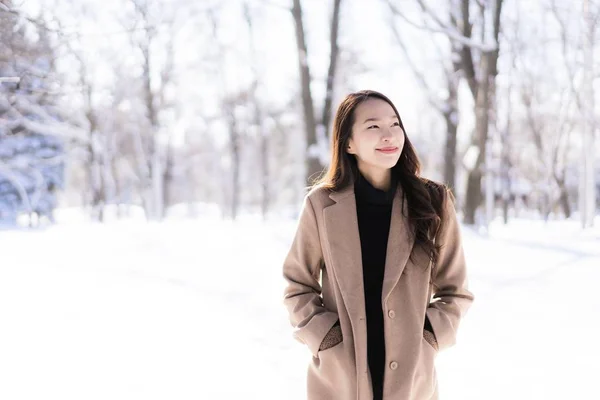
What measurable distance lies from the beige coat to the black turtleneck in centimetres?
6

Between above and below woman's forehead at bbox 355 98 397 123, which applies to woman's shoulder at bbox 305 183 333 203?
below

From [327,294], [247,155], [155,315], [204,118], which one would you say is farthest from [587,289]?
[247,155]

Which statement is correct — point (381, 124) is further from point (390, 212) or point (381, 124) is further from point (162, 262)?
point (162, 262)

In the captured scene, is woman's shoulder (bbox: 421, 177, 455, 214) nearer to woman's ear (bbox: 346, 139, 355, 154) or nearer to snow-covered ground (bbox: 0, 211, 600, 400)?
woman's ear (bbox: 346, 139, 355, 154)

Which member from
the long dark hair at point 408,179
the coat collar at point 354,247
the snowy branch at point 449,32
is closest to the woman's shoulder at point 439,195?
the long dark hair at point 408,179

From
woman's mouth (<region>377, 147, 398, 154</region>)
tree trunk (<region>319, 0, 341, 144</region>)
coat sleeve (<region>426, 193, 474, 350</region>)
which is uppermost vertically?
tree trunk (<region>319, 0, 341, 144</region>)

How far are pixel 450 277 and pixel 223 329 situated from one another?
12.8 feet

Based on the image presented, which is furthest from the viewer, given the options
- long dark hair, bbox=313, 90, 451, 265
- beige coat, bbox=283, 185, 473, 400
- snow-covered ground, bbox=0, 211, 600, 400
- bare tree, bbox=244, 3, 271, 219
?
bare tree, bbox=244, 3, 271, 219

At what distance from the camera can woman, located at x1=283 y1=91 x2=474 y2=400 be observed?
6.32 feet

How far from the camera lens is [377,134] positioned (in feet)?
6.73

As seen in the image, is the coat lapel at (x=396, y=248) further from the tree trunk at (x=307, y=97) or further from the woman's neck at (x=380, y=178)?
the tree trunk at (x=307, y=97)

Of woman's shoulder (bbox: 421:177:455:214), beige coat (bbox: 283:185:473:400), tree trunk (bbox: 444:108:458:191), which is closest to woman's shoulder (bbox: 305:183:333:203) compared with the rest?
beige coat (bbox: 283:185:473:400)

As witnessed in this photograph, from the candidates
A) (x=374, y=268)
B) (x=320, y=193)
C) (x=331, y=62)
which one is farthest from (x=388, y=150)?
(x=331, y=62)

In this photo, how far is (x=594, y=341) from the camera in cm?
466
